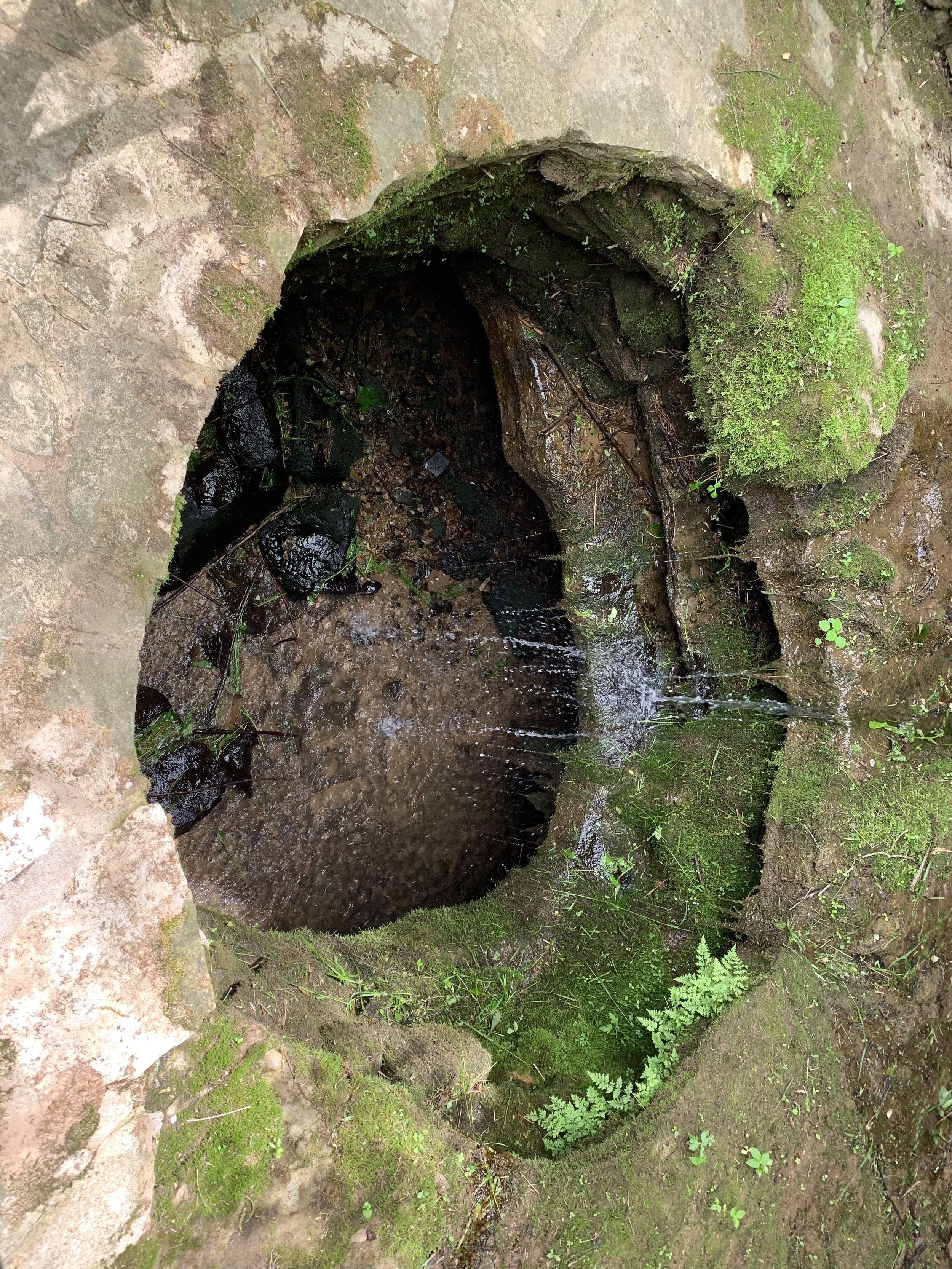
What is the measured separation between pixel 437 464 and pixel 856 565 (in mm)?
2232

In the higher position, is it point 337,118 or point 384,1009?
point 337,118

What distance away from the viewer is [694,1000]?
2893mm

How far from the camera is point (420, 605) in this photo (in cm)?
456

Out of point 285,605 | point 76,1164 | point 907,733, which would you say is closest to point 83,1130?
point 76,1164

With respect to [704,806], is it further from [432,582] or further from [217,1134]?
[217,1134]

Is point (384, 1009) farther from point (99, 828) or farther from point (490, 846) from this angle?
point (490, 846)

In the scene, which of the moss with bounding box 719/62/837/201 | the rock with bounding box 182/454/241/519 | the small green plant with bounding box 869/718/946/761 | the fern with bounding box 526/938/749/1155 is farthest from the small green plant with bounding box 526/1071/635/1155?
the moss with bounding box 719/62/837/201

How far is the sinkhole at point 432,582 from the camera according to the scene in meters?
3.60

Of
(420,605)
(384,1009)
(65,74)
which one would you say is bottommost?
(384,1009)

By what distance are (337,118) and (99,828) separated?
72.6 inches

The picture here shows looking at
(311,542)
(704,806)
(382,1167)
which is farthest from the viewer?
(311,542)

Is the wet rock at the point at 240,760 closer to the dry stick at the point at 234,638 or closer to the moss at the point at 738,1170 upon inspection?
the dry stick at the point at 234,638

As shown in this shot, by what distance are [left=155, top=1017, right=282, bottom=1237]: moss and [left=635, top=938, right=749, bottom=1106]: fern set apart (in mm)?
1395

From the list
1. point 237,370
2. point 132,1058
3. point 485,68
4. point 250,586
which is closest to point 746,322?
point 485,68
